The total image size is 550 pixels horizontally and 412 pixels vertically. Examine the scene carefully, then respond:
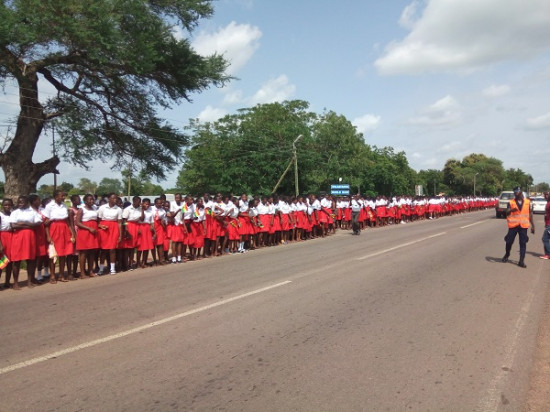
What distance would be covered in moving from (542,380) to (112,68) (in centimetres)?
1949

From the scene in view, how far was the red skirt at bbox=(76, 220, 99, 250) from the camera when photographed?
35.7 ft

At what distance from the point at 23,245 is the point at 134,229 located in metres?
2.90

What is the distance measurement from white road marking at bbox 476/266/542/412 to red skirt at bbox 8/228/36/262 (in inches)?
358

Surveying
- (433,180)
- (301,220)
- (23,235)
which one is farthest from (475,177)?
(23,235)

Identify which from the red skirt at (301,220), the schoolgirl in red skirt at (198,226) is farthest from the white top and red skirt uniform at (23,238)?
the red skirt at (301,220)

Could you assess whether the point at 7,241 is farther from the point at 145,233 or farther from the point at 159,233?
the point at 159,233

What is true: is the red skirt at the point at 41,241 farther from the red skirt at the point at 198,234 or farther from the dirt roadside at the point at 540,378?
the dirt roadside at the point at 540,378

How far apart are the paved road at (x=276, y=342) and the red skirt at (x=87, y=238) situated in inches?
37.5

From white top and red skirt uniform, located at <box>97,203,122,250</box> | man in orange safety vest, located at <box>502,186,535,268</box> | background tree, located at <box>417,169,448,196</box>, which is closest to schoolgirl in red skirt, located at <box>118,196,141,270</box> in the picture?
white top and red skirt uniform, located at <box>97,203,122,250</box>

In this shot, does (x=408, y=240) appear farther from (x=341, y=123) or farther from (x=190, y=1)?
(x=341, y=123)

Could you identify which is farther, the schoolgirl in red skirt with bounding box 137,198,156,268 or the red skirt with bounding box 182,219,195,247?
the red skirt with bounding box 182,219,195,247

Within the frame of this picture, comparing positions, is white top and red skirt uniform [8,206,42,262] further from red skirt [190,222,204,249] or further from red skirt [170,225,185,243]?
red skirt [190,222,204,249]

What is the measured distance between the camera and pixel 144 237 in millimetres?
12438

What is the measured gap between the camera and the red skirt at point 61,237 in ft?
34.2
